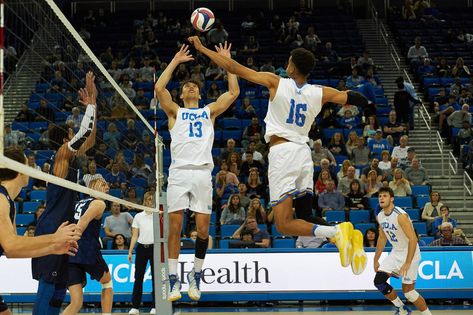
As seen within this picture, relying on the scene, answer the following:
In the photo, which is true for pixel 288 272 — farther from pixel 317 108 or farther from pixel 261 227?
pixel 317 108

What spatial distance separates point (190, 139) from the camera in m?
10.5

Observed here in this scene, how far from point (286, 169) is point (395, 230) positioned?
4.89 m

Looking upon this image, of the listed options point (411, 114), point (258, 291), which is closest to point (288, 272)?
point (258, 291)

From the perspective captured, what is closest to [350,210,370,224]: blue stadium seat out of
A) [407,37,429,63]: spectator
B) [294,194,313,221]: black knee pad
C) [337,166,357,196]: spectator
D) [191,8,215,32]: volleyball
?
[337,166,357,196]: spectator

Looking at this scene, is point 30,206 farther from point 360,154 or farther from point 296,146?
point 296,146

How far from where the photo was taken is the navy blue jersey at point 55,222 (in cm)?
956

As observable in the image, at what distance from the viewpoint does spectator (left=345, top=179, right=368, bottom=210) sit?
62.7 feet

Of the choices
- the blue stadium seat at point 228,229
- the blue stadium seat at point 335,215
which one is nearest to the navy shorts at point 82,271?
the blue stadium seat at point 228,229

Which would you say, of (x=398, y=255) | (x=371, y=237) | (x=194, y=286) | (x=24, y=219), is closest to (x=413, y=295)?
(x=398, y=255)

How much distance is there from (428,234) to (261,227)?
3.91 m

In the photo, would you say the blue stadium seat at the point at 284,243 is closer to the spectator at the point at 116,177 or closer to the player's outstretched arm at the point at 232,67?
the spectator at the point at 116,177

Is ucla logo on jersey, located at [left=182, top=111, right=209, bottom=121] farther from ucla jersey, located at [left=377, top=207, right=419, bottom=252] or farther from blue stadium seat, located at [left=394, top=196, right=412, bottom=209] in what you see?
blue stadium seat, located at [left=394, top=196, right=412, bottom=209]

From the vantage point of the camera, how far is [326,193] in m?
19.0

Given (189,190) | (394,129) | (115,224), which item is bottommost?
(115,224)
